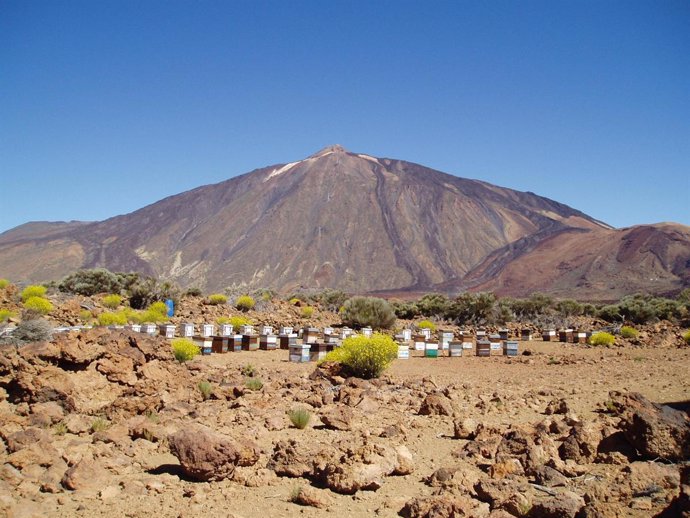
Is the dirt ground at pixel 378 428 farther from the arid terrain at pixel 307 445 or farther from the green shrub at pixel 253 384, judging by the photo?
the green shrub at pixel 253 384

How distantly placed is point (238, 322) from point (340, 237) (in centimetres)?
9070

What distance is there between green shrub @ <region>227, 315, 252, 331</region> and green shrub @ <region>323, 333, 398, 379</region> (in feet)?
41.1

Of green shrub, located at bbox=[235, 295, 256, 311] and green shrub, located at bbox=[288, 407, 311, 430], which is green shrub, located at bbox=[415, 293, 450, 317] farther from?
green shrub, located at bbox=[288, 407, 311, 430]

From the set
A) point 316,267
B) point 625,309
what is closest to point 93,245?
point 316,267

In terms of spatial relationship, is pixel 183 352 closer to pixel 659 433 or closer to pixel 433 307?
pixel 659 433

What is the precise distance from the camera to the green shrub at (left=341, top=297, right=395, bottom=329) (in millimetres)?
27375

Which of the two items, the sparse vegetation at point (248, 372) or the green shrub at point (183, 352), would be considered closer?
the sparse vegetation at point (248, 372)

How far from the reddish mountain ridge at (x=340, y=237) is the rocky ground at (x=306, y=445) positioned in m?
74.0

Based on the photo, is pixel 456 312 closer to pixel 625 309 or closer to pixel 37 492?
pixel 625 309

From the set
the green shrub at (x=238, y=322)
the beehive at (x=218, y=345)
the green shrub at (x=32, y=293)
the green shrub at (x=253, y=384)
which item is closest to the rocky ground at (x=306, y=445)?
the green shrub at (x=253, y=384)

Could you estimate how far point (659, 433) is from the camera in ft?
19.9

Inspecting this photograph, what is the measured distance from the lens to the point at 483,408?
376 inches

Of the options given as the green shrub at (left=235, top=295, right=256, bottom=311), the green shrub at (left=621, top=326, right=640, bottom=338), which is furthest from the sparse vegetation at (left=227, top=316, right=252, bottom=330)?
the green shrub at (left=621, top=326, right=640, bottom=338)

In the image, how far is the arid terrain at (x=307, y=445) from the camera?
525 centimetres
